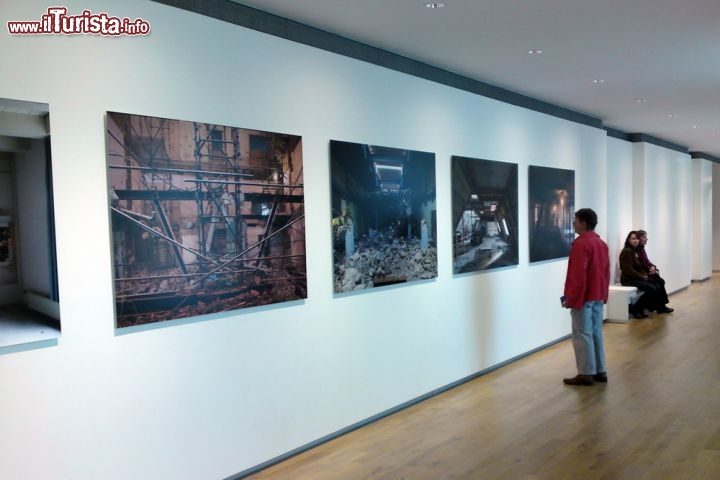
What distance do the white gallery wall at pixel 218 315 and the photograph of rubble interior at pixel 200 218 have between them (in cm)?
9

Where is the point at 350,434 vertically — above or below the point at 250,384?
below

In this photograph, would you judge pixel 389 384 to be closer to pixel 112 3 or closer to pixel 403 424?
pixel 403 424

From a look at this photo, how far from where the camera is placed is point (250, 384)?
12.4ft

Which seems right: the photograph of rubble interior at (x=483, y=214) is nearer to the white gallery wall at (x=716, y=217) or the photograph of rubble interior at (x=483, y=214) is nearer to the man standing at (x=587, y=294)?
the man standing at (x=587, y=294)

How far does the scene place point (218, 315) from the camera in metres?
3.62

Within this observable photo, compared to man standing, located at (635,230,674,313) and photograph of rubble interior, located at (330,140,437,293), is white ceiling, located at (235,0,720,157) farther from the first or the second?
man standing, located at (635,230,674,313)

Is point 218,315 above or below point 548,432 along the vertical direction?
above

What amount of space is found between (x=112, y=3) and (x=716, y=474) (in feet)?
15.3

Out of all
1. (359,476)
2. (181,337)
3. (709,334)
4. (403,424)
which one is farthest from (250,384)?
(709,334)

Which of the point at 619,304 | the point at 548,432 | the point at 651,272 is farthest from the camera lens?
the point at 651,272

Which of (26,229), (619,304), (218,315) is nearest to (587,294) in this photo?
(218,315)

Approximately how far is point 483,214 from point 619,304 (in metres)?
4.40

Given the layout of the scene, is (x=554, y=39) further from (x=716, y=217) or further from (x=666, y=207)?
(x=716, y=217)

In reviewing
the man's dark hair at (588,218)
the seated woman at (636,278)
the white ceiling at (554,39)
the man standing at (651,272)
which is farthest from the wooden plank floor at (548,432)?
the man standing at (651,272)
